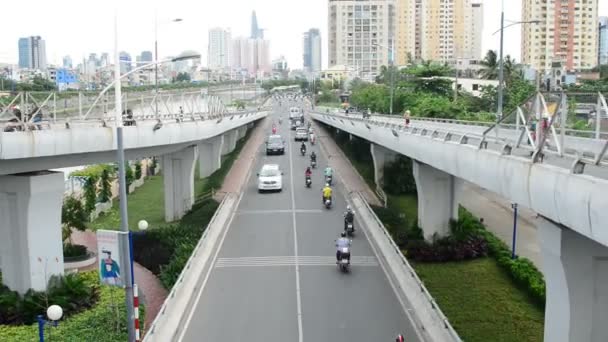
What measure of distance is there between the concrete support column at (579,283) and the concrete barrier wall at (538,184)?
0.85 m

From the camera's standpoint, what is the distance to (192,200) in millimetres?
35781

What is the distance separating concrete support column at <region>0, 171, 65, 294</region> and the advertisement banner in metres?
6.87

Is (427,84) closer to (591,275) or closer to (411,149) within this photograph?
(411,149)

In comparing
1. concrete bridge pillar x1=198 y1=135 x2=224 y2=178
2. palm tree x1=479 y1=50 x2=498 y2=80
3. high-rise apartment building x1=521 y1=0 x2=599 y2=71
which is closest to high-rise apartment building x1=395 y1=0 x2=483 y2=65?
high-rise apartment building x1=521 y1=0 x2=599 y2=71

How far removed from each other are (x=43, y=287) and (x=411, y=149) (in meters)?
12.9

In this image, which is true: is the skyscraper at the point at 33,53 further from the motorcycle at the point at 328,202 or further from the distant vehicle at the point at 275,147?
the motorcycle at the point at 328,202

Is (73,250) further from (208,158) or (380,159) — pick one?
(208,158)

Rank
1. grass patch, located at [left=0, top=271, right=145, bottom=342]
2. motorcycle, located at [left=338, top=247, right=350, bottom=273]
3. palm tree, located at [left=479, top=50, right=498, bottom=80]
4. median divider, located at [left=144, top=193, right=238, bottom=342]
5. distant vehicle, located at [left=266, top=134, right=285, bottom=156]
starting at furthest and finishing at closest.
Answer: palm tree, located at [left=479, top=50, right=498, bottom=80] → distant vehicle, located at [left=266, top=134, right=285, bottom=156] → motorcycle, located at [left=338, top=247, right=350, bottom=273] → grass patch, located at [left=0, top=271, right=145, bottom=342] → median divider, located at [left=144, top=193, right=238, bottom=342]

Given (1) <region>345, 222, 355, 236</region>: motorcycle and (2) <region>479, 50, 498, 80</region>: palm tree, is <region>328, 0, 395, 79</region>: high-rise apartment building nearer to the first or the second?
(2) <region>479, 50, 498, 80</region>: palm tree

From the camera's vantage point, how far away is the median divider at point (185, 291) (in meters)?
15.7

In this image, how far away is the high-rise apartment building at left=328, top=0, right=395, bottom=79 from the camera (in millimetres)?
168125

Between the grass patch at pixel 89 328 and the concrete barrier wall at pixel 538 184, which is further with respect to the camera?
the grass patch at pixel 89 328

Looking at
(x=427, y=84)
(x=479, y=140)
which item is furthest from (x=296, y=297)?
(x=427, y=84)

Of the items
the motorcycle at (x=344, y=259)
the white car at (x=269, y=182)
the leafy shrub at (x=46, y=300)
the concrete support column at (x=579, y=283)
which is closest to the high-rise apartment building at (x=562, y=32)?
the white car at (x=269, y=182)
